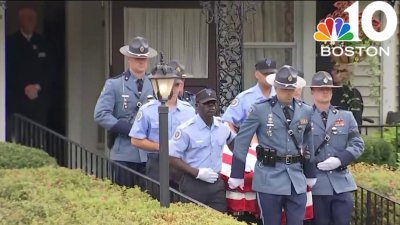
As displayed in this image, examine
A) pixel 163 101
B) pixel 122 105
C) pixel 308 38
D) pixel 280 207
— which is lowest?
pixel 280 207

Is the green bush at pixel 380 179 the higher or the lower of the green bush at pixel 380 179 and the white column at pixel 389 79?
the lower

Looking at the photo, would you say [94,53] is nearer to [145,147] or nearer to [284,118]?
[145,147]

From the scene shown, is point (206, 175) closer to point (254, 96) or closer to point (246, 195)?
point (246, 195)

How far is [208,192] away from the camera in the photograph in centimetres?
660

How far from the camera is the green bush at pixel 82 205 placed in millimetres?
5867

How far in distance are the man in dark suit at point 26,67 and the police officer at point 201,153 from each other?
4.65 m

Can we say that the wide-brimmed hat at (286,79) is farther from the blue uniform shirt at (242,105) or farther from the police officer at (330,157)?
the blue uniform shirt at (242,105)

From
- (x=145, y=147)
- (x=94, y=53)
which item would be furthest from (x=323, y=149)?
(x=94, y=53)

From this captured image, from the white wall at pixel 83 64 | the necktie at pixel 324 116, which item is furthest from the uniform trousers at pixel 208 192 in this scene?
the white wall at pixel 83 64

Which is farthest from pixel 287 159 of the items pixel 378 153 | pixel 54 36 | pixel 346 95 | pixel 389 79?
pixel 54 36

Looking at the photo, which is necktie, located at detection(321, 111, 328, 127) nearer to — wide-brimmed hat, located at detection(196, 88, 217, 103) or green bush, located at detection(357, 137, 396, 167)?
wide-brimmed hat, located at detection(196, 88, 217, 103)

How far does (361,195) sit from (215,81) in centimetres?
257

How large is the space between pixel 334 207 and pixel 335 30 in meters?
3.76

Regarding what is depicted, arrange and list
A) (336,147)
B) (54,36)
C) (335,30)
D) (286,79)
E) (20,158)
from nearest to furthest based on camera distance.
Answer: (286,79)
(336,147)
(20,158)
(335,30)
(54,36)
